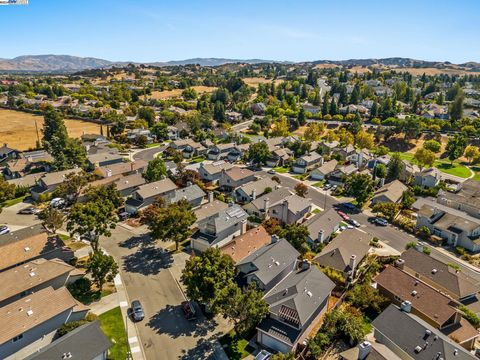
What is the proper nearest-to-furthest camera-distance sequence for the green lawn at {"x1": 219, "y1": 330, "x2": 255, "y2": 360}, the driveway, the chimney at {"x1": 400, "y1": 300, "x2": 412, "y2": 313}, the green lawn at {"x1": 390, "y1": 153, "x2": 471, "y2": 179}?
the green lawn at {"x1": 219, "y1": 330, "x2": 255, "y2": 360} < the driveway < the chimney at {"x1": 400, "y1": 300, "x2": 412, "y2": 313} < the green lawn at {"x1": 390, "y1": 153, "x2": 471, "y2": 179}

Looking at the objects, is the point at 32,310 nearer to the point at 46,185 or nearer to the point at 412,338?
the point at 412,338

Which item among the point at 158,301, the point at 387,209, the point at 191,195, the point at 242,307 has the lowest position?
the point at 158,301

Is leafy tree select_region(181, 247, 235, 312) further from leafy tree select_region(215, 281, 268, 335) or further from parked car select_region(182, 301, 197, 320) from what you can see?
parked car select_region(182, 301, 197, 320)

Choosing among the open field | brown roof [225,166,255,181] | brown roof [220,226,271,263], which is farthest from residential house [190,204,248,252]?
the open field

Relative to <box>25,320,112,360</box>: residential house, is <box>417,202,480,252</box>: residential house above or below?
below

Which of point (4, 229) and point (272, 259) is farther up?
point (272, 259)

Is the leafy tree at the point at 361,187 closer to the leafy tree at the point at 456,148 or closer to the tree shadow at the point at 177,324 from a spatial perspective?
the tree shadow at the point at 177,324

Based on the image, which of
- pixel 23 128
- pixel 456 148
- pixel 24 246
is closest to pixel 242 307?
pixel 24 246
